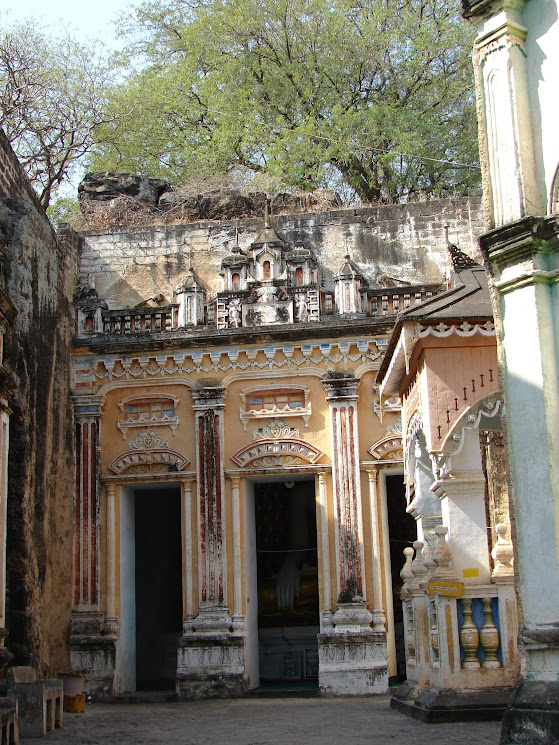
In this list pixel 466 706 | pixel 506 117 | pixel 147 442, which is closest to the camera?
pixel 506 117

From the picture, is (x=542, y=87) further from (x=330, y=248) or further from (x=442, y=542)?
(x=330, y=248)

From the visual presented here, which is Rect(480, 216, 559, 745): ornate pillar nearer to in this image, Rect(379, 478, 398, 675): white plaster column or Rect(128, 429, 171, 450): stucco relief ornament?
Rect(379, 478, 398, 675): white plaster column

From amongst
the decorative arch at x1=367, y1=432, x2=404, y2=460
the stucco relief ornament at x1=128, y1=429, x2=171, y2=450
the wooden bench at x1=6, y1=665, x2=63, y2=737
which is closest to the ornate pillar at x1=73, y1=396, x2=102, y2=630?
the stucco relief ornament at x1=128, y1=429, x2=171, y2=450

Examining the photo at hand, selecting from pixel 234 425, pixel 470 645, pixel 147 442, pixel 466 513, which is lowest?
pixel 470 645

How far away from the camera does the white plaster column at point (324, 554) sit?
1347 cm

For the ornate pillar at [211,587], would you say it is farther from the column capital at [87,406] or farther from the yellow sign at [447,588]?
the yellow sign at [447,588]

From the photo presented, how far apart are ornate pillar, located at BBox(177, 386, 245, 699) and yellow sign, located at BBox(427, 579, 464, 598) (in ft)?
19.0

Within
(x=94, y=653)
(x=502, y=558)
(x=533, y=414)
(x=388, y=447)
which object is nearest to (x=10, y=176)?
(x=388, y=447)

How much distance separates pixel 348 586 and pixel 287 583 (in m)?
3.96

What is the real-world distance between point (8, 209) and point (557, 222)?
9.17m

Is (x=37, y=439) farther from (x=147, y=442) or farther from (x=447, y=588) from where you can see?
(x=447, y=588)

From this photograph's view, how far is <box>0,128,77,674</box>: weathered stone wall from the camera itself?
12234 mm

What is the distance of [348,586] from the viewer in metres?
13.5

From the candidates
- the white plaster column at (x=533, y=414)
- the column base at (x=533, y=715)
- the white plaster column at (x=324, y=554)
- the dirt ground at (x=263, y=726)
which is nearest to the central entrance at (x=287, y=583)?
the white plaster column at (x=324, y=554)
